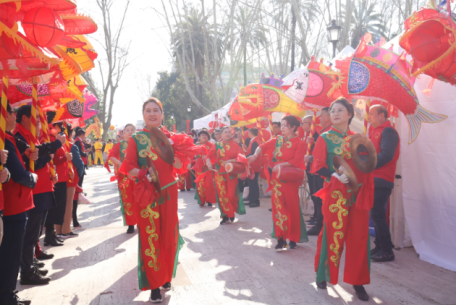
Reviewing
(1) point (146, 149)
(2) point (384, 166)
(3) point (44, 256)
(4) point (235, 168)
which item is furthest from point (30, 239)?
(2) point (384, 166)

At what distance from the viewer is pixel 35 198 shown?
3.96 metres

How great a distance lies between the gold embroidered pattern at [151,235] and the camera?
11.3 ft

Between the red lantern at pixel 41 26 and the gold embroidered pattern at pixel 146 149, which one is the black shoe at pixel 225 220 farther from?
the red lantern at pixel 41 26

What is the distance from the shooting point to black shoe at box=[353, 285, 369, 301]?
341 centimetres

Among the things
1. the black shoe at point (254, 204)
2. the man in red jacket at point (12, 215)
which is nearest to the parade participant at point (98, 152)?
the black shoe at point (254, 204)

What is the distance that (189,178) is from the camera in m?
12.5

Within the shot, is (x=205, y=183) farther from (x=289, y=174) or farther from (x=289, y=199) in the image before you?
→ (x=289, y=174)

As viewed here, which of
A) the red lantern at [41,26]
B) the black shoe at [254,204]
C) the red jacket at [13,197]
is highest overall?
the red lantern at [41,26]

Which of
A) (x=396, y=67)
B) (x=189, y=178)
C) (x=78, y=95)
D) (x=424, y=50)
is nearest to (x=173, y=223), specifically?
(x=78, y=95)

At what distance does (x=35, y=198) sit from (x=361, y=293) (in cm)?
352

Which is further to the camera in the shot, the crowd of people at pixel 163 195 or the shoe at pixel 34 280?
the shoe at pixel 34 280

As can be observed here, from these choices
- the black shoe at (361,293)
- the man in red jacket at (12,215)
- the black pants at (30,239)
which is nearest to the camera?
the man in red jacket at (12,215)

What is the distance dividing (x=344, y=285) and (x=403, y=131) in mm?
2520

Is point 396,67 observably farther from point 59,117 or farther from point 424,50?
point 59,117
